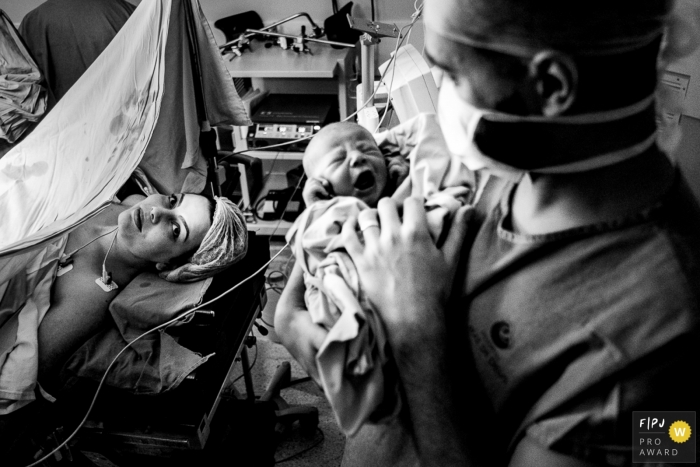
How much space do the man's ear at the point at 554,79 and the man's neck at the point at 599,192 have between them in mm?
102

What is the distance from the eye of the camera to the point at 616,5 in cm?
54

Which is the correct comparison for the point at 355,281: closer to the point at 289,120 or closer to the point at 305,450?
the point at 305,450

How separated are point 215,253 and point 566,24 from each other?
4.90 ft

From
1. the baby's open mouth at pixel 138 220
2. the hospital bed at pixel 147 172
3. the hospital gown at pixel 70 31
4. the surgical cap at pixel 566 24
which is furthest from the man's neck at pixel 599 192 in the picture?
the hospital gown at pixel 70 31

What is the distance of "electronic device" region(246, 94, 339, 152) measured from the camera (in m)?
2.91

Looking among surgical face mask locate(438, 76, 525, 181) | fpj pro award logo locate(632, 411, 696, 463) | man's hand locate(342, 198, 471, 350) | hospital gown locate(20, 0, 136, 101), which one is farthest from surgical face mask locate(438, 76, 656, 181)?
hospital gown locate(20, 0, 136, 101)

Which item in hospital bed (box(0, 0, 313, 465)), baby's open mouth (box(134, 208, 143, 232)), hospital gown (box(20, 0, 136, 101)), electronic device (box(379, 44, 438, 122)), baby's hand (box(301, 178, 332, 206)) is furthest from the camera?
hospital gown (box(20, 0, 136, 101))

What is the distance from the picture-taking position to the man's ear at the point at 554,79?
0.55 meters

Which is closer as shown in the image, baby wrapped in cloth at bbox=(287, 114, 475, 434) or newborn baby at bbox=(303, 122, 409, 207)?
baby wrapped in cloth at bbox=(287, 114, 475, 434)

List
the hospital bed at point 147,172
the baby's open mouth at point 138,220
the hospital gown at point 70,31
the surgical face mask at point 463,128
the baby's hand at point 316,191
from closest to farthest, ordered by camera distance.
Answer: the surgical face mask at point 463,128 → the baby's hand at point 316,191 → the hospital bed at point 147,172 → the baby's open mouth at point 138,220 → the hospital gown at point 70,31

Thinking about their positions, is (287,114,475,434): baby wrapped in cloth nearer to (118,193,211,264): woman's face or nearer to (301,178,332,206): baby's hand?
(301,178,332,206): baby's hand

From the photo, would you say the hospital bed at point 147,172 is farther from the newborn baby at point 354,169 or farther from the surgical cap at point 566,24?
the surgical cap at point 566,24

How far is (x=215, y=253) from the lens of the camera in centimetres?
183

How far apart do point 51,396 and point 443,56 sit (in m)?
1.50
